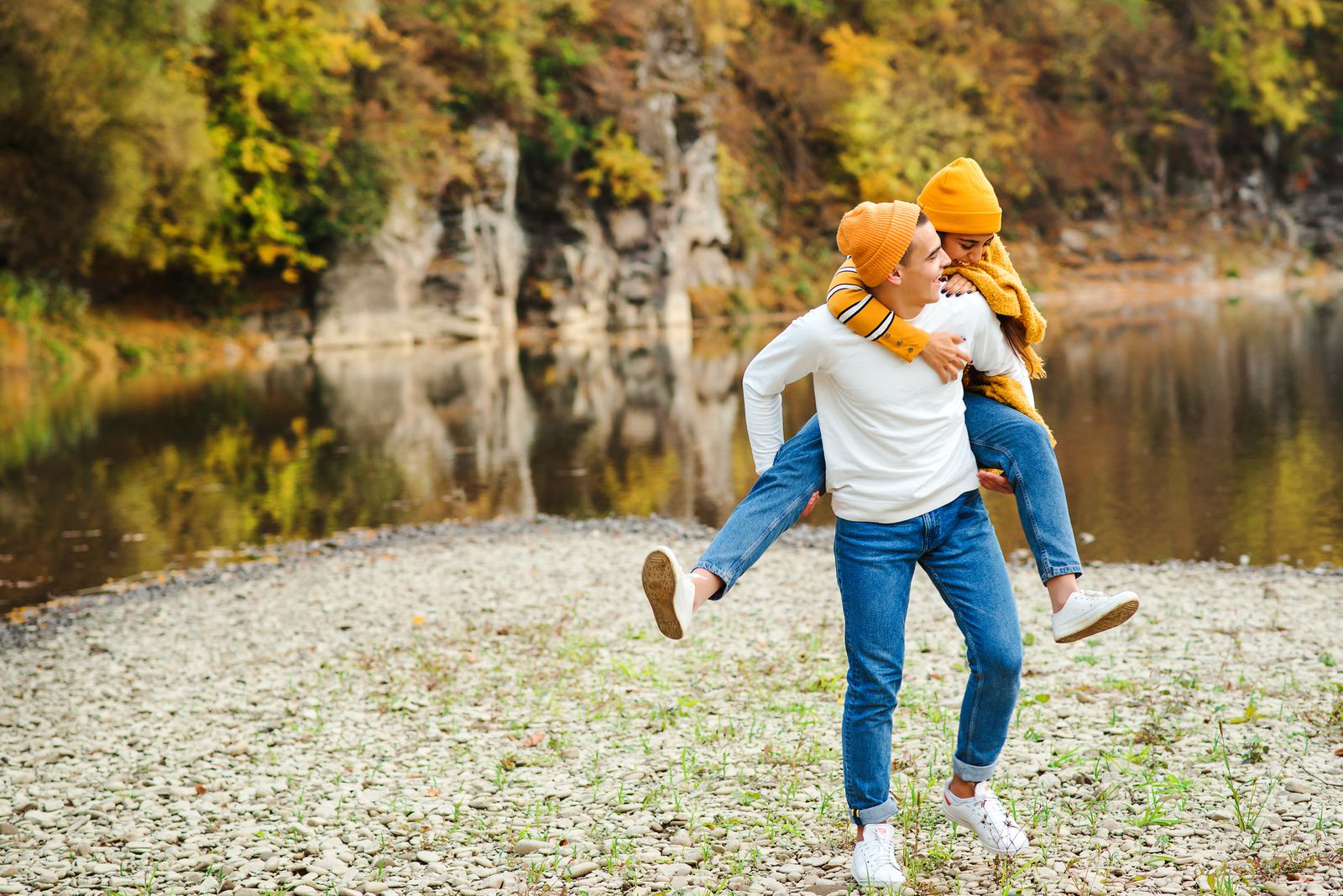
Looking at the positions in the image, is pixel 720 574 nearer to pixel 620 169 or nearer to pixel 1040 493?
pixel 1040 493

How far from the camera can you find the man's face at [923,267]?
12.0ft

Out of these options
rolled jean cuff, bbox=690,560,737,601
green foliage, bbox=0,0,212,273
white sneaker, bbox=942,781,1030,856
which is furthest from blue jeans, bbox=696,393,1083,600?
green foliage, bbox=0,0,212,273

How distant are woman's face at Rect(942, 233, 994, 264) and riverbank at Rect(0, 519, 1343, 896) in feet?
6.65

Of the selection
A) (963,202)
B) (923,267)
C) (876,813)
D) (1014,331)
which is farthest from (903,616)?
(963,202)

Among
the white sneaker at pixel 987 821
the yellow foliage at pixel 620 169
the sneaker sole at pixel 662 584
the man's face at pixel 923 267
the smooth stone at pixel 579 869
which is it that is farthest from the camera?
the yellow foliage at pixel 620 169

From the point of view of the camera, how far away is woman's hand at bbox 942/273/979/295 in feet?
12.6

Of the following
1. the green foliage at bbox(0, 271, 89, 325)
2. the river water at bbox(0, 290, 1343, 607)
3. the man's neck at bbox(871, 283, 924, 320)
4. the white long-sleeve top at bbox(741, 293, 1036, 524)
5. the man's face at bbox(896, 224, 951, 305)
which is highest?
the man's face at bbox(896, 224, 951, 305)

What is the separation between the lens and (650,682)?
6.50 metres

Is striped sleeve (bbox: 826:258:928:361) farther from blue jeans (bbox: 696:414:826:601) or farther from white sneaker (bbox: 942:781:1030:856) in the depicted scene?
white sneaker (bbox: 942:781:1030:856)

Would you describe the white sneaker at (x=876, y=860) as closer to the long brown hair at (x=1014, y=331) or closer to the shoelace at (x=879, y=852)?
the shoelace at (x=879, y=852)

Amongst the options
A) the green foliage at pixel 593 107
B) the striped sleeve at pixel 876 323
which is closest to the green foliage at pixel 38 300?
the green foliage at pixel 593 107

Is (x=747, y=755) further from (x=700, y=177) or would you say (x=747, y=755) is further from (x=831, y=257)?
(x=831, y=257)

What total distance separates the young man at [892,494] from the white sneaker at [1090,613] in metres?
0.15

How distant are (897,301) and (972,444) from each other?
0.57m
